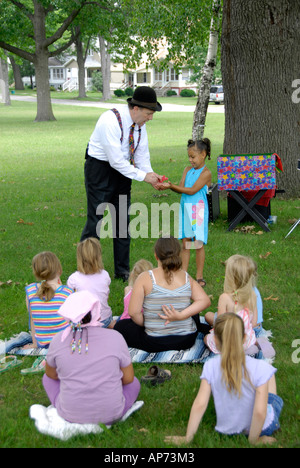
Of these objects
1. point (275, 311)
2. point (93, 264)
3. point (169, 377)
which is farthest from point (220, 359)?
point (275, 311)

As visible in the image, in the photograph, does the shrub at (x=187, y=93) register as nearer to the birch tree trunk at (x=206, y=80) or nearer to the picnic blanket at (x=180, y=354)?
the birch tree trunk at (x=206, y=80)

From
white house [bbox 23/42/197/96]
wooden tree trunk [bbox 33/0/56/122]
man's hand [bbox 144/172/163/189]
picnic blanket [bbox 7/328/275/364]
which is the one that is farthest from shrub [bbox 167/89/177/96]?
picnic blanket [bbox 7/328/275/364]

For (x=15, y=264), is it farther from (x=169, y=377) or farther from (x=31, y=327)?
(x=169, y=377)

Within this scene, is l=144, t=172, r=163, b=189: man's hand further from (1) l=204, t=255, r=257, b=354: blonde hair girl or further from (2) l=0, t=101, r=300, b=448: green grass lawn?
(1) l=204, t=255, r=257, b=354: blonde hair girl

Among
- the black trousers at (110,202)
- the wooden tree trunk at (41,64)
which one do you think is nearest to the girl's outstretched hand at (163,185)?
the black trousers at (110,202)

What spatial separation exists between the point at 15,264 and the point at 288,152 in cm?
539

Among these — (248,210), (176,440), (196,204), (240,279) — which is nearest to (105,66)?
(248,210)

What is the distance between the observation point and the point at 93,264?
510 centimetres

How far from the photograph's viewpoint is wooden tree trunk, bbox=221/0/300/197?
9742 mm

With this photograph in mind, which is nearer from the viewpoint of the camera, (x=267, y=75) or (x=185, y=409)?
(x=185, y=409)

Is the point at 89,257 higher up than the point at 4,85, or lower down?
lower down

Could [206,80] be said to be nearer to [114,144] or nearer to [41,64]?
[114,144]

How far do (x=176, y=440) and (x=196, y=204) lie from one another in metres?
3.54

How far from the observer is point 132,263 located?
7258 mm
